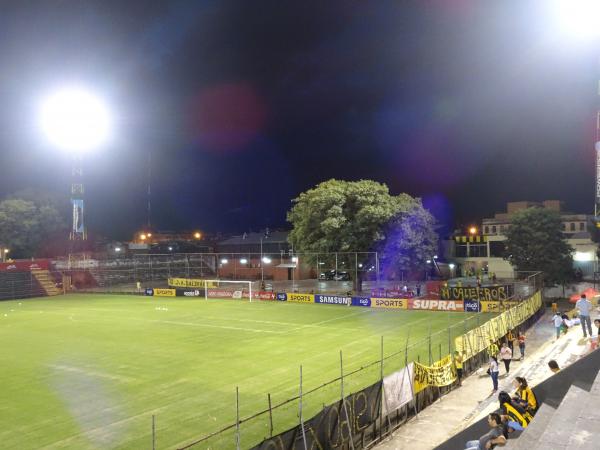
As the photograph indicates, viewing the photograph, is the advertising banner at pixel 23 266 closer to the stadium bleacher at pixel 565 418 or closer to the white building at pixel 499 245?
the white building at pixel 499 245

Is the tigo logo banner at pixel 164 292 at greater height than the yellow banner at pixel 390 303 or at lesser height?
greater

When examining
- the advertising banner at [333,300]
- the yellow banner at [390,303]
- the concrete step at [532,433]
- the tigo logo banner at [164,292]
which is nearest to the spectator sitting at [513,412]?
the concrete step at [532,433]

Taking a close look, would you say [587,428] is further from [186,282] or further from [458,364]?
[186,282]

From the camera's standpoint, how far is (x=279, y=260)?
7431cm

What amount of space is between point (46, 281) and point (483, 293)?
54364mm

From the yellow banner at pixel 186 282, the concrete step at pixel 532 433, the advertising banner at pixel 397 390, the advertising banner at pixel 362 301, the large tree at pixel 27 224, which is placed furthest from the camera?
the large tree at pixel 27 224

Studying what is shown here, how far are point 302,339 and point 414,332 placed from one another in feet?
24.0

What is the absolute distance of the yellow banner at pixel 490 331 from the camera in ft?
67.4

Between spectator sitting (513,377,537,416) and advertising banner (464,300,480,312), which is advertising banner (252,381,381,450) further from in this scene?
advertising banner (464,300,480,312)

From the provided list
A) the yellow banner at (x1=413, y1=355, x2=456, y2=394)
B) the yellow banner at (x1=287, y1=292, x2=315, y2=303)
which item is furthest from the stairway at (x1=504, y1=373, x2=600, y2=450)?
the yellow banner at (x1=287, y1=292, x2=315, y2=303)

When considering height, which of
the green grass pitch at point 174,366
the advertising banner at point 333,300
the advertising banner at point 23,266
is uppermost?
the advertising banner at point 23,266

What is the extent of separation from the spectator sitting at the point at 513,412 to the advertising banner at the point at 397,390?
13.1ft

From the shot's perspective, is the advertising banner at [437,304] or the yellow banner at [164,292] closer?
the advertising banner at [437,304]

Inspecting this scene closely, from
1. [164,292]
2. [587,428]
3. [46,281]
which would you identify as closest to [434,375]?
[587,428]
